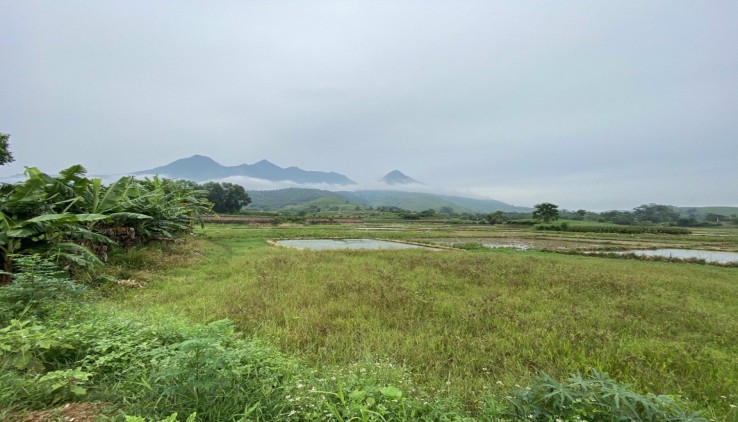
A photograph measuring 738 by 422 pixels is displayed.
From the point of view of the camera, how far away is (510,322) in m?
4.93

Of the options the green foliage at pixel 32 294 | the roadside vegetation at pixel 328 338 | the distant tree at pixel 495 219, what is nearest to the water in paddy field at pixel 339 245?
the roadside vegetation at pixel 328 338

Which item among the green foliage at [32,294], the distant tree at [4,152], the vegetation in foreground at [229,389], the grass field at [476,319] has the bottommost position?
the grass field at [476,319]

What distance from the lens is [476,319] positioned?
5.01 m

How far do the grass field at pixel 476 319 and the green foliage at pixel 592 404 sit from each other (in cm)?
53

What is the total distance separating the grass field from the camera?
339 centimetres

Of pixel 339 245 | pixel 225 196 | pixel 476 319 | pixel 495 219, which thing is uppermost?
pixel 225 196

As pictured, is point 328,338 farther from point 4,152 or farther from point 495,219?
point 495,219

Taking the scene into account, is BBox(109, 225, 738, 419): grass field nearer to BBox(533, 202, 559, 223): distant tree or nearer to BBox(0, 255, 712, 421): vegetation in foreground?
BBox(0, 255, 712, 421): vegetation in foreground

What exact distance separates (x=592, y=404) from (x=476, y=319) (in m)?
2.93

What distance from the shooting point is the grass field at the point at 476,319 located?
3387 mm

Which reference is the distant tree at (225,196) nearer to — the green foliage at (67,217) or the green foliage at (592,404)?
the green foliage at (67,217)

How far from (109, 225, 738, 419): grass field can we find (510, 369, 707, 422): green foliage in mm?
532

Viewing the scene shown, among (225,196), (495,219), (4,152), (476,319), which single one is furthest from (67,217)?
(495,219)

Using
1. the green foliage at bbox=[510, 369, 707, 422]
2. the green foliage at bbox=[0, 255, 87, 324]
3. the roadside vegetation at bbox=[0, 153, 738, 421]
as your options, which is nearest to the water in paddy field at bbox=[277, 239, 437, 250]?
the roadside vegetation at bbox=[0, 153, 738, 421]
